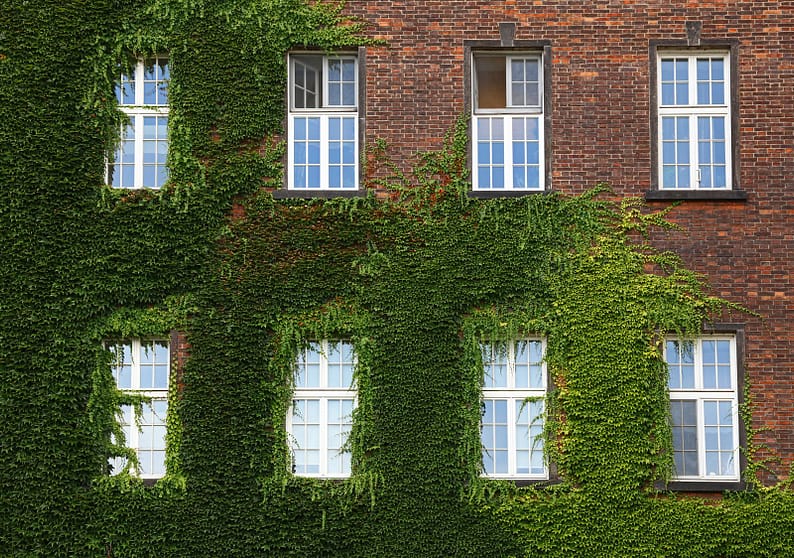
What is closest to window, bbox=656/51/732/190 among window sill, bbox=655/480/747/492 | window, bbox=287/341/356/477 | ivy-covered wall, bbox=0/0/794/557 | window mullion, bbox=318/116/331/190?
ivy-covered wall, bbox=0/0/794/557

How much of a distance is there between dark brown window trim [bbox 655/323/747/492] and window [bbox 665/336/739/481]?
2.9 inches

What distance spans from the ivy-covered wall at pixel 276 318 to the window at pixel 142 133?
0.26 m

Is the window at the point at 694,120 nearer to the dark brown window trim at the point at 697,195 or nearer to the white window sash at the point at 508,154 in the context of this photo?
the dark brown window trim at the point at 697,195

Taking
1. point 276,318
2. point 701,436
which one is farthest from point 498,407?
point 276,318

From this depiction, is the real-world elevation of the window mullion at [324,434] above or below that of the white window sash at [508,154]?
below

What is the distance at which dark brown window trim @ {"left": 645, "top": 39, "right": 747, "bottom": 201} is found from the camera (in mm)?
17281

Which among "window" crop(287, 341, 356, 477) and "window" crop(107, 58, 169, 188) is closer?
"window" crop(287, 341, 356, 477)

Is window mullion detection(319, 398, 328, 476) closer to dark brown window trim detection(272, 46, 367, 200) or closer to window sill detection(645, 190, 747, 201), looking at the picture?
dark brown window trim detection(272, 46, 367, 200)

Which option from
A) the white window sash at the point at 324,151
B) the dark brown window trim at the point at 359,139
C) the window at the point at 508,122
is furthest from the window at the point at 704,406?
the white window sash at the point at 324,151

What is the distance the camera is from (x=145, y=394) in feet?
55.8

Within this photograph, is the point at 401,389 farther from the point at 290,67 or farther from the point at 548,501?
the point at 290,67

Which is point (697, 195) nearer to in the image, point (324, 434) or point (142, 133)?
point (324, 434)

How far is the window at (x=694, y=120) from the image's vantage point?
57.8ft

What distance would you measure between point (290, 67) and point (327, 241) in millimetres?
2547
